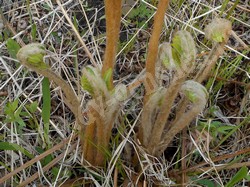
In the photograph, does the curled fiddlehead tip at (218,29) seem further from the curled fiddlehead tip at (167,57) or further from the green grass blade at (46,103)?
the green grass blade at (46,103)

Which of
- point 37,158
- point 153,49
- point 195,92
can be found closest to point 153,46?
point 153,49

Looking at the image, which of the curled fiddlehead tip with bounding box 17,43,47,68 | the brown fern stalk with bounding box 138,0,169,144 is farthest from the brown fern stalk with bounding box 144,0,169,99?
the curled fiddlehead tip with bounding box 17,43,47,68

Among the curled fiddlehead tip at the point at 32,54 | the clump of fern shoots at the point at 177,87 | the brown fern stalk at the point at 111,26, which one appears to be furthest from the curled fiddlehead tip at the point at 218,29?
the curled fiddlehead tip at the point at 32,54

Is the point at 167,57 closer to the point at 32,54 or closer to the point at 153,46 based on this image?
the point at 153,46

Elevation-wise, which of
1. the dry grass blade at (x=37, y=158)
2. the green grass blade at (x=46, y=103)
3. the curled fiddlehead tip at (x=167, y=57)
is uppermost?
the curled fiddlehead tip at (x=167, y=57)

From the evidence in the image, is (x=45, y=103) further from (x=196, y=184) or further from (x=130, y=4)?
(x=130, y=4)

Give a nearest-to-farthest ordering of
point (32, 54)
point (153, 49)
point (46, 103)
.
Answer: point (32, 54) < point (153, 49) < point (46, 103)

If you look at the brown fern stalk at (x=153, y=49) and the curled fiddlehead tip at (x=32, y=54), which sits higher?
the curled fiddlehead tip at (x=32, y=54)
